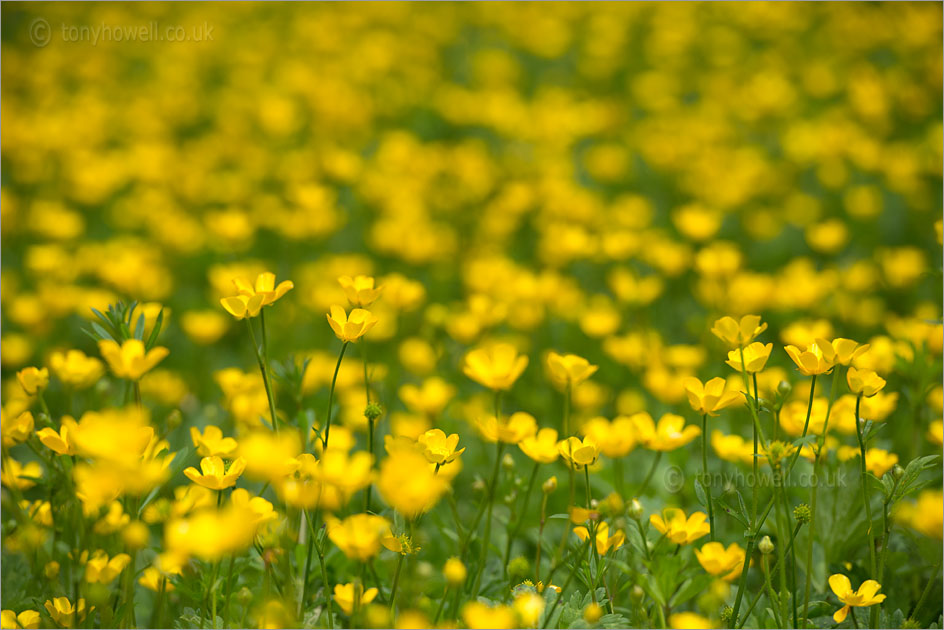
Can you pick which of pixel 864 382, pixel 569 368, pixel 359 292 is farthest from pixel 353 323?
pixel 864 382

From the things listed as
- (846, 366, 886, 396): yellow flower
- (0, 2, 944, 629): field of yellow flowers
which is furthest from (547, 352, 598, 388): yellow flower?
(846, 366, 886, 396): yellow flower

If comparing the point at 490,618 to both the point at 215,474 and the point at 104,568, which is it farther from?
the point at 104,568

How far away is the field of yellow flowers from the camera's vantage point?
1.45 meters

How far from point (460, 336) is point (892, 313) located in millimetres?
1824

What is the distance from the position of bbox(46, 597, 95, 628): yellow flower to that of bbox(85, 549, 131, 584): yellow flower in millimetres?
46

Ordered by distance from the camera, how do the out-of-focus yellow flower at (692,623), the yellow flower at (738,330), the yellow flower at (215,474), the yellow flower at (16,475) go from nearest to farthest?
the out-of-focus yellow flower at (692,623), the yellow flower at (215,474), the yellow flower at (738,330), the yellow flower at (16,475)

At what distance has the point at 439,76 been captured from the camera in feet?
19.2

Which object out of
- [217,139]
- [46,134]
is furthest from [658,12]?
[46,134]

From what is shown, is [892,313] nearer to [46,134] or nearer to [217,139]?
[217,139]

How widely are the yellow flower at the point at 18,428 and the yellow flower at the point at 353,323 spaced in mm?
669

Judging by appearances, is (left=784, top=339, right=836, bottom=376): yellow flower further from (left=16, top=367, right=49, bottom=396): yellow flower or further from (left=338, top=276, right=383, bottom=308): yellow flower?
(left=16, top=367, right=49, bottom=396): yellow flower

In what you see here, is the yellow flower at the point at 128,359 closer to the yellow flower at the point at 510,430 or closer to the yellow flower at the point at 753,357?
the yellow flower at the point at 510,430

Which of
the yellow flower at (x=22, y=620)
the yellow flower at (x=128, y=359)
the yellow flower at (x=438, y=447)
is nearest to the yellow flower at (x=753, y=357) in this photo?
the yellow flower at (x=438, y=447)

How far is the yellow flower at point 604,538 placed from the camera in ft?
4.81
